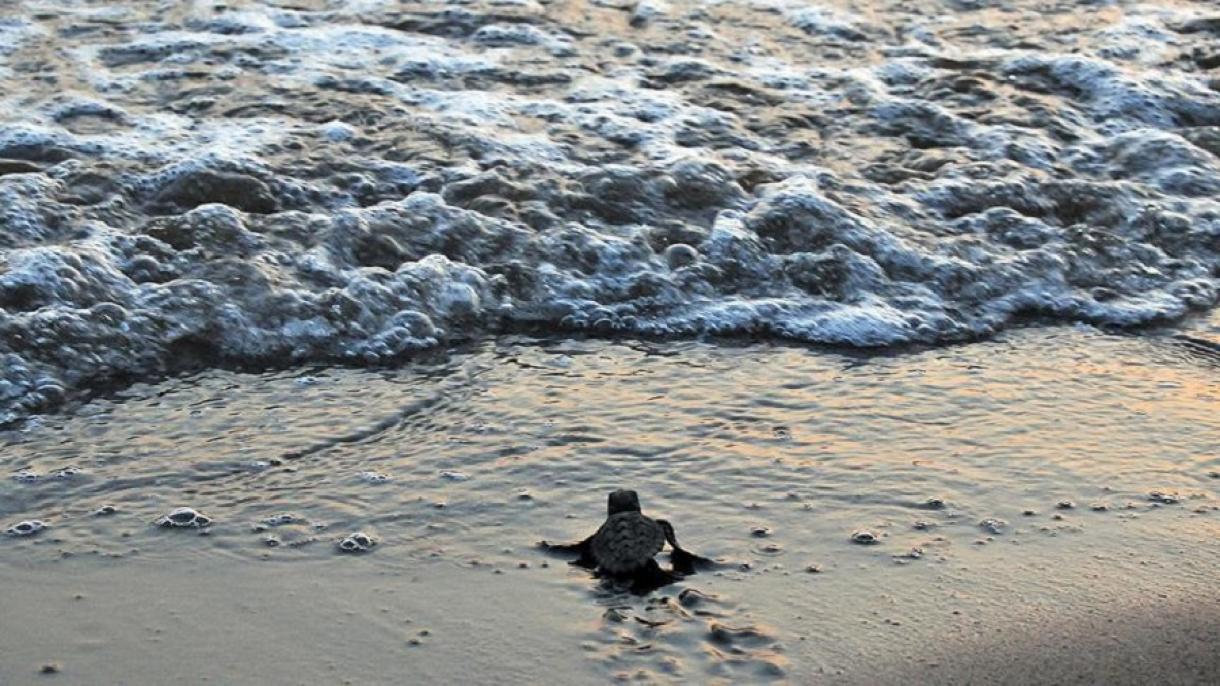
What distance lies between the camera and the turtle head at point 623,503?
319 centimetres

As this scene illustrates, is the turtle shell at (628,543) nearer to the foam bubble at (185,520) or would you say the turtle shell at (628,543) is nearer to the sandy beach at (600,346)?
the sandy beach at (600,346)

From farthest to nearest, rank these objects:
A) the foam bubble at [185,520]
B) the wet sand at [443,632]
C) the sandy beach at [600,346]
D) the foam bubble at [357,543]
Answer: the foam bubble at [185,520] → the foam bubble at [357,543] → the sandy beach at [600,346] → the wet sand at [443,632]

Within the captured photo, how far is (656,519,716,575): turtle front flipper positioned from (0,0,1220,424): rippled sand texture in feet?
5.18

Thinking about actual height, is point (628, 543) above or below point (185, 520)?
above

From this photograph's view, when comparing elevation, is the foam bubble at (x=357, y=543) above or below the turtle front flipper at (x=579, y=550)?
below

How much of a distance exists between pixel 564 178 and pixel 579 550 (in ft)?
8.59

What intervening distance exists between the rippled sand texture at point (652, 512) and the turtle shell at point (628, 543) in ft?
0.20

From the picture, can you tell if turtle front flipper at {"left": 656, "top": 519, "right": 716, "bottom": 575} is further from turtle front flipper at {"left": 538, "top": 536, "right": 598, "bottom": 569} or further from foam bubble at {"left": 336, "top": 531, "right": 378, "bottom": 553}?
foam bubble at {"left": 336, "top": 531, "right": 378, "bottom": 553}

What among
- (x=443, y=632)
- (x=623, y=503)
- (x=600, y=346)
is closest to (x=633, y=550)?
(x=623, y=503)

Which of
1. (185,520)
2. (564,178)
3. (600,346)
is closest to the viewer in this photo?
(185,520)

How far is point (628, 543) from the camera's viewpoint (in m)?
3.08

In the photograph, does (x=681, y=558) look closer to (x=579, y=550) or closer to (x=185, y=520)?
(x=579, y=550)

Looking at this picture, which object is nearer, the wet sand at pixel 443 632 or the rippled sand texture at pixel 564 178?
the wet sand at pixel 443 632

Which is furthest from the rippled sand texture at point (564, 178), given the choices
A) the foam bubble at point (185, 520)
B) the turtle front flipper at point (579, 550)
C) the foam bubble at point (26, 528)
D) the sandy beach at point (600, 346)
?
the turtle front flipper at point (579, 550)
